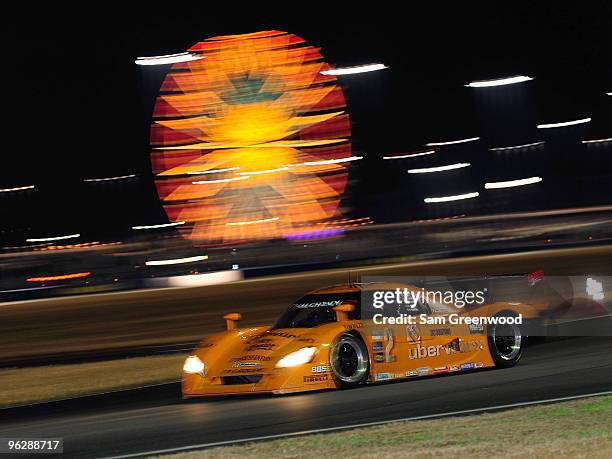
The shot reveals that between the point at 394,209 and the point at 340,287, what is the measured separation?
6927 cm

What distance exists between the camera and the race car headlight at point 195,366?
9.92 m

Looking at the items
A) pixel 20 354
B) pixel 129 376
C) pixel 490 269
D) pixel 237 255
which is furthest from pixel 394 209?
pixel 129 376

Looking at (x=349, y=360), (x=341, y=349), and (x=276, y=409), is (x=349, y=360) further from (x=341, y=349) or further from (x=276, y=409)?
(x=276, y=409)

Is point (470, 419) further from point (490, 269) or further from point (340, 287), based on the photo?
point (490, 269)

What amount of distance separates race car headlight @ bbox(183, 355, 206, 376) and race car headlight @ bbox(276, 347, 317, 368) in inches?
37.1

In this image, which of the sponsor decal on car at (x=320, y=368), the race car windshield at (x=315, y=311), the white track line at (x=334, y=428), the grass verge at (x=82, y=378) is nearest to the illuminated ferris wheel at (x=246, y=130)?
the grass verge at (x=82, y=378)

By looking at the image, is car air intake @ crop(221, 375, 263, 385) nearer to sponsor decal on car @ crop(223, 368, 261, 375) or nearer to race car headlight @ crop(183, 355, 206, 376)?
sponsor decal on car @ crop(223, 368, 261, 375)

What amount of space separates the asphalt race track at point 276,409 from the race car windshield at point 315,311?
2.88 ft

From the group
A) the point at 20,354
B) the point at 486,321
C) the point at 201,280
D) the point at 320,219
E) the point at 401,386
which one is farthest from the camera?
the point at 201,280

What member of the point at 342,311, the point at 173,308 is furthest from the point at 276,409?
the point at 173,308

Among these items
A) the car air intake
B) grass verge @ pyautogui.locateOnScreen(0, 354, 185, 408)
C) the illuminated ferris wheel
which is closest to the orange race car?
the car air intake

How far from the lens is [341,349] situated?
9.63m

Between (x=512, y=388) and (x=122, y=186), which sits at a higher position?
(x=122, y=186)

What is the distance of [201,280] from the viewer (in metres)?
47.3
